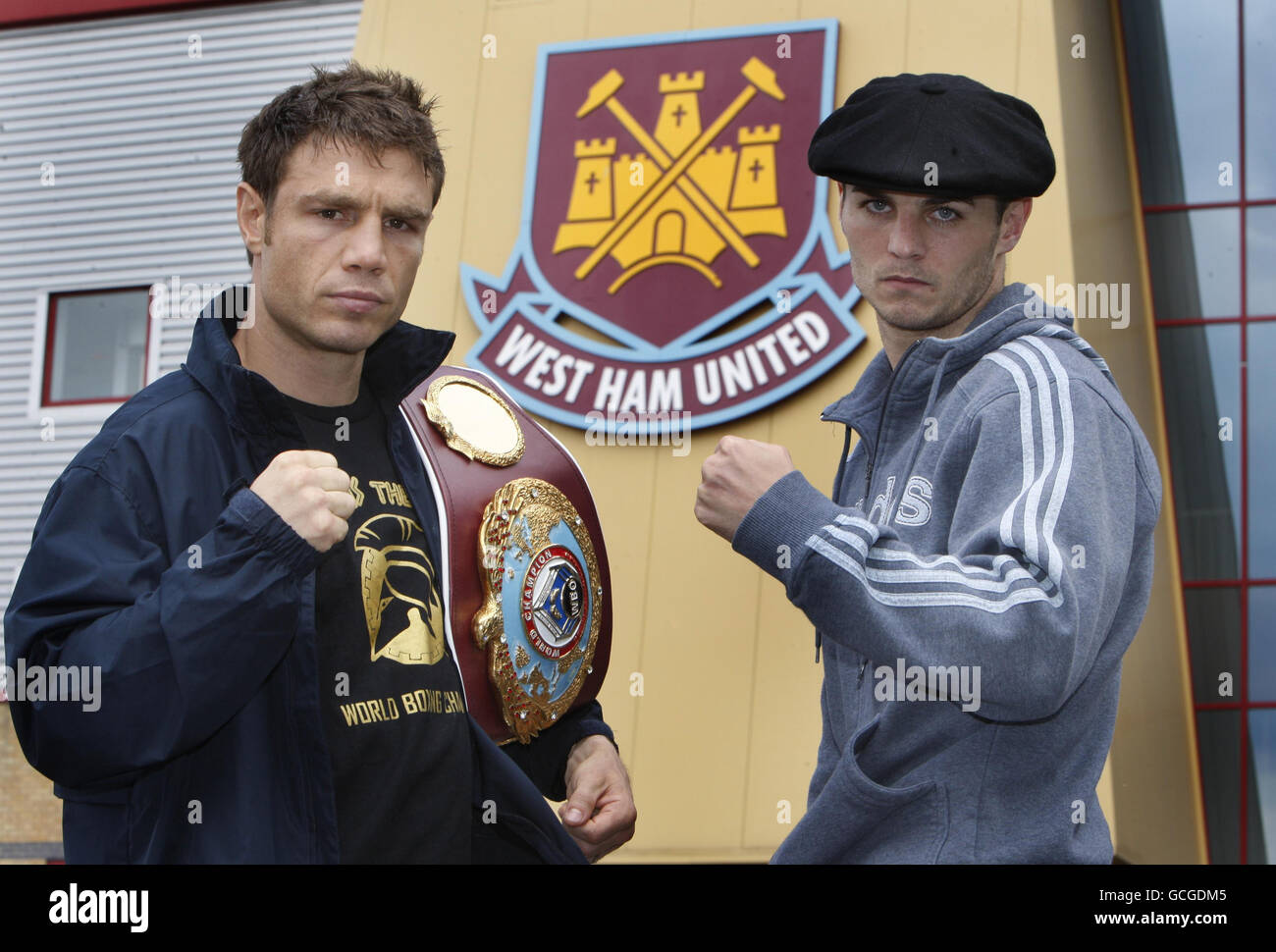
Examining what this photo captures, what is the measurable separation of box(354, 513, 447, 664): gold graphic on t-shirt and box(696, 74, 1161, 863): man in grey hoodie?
633 millimetres

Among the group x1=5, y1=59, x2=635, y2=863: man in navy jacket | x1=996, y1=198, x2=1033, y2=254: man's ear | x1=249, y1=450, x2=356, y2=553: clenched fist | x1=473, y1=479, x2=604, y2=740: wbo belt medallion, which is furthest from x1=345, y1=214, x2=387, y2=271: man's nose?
x1=996, y1=198, x2=1033, y2=254: man's ear

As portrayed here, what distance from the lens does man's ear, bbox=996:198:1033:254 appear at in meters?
2.46

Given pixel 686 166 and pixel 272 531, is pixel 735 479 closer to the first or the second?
pixel 272 531

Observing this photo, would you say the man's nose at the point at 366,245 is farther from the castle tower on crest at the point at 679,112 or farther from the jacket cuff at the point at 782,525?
the castle tower on crest at the point at 679,112

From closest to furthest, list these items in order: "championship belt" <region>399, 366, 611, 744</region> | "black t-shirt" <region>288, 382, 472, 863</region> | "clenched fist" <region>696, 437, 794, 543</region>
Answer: "clenched fist" <region>696, 437, 794, 543</region> → "black t-shirt" <region>288, 382, 472, 863</region> → "championship belt" <region>399, 366, 611, 744</region>

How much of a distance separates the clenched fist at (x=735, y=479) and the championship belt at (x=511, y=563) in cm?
61

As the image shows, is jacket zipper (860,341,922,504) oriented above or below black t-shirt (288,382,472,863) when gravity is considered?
above

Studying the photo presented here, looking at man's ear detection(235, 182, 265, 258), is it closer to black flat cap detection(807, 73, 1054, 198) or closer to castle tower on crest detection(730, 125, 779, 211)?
black flat cap detection(807, 73, 1054, 198)

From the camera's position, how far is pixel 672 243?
5.81 meters

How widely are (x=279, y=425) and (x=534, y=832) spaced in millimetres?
882

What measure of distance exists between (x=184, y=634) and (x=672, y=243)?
412 cm

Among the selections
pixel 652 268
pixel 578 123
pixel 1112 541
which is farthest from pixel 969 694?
pixel 578 123

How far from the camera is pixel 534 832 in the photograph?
2.58 meters
